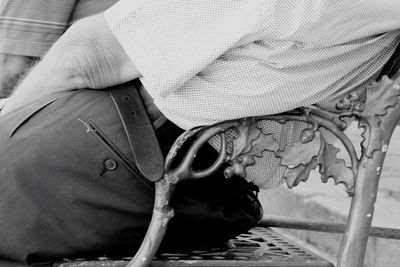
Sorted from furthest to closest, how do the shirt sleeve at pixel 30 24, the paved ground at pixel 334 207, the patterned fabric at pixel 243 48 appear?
the paved ground at pixel 334 207
the shirt sleeve at pixel 30 24
the patterned fabric at pixel 243 48

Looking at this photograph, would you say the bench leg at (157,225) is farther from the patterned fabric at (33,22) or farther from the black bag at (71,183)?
the patterned fabric at (33,22)

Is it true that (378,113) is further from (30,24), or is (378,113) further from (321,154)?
(30,24)

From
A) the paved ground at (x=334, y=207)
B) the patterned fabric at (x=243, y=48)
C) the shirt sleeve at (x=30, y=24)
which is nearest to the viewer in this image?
the patterned fabric at (x=243, y=48)

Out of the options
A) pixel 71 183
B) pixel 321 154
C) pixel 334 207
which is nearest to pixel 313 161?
pixel 321 154

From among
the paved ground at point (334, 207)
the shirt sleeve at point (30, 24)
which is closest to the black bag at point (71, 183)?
the shirt sleeve at point (30, 24)

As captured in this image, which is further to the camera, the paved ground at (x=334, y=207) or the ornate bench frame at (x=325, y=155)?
the paved ground at (x=334, y=207)

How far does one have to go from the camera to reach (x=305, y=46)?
140 centimetres

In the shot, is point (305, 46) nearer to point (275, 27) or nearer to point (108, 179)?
point (275, 27)

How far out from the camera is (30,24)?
2205 mm

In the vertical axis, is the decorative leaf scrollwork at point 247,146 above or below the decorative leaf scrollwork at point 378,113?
below

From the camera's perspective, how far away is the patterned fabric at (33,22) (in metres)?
2.19

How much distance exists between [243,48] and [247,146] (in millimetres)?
179

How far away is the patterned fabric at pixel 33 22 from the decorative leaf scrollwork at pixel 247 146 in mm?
868

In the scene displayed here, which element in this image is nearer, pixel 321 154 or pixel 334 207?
pixel 321 154
